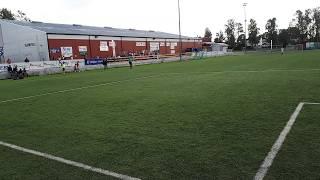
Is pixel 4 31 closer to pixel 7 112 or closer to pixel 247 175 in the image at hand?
pixel 7 112

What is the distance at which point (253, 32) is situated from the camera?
13862cm

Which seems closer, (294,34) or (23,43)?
(23,43)

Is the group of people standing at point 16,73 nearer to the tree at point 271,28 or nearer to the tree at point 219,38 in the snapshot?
the tree at point 271,28

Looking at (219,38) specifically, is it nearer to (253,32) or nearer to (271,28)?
(253,32)

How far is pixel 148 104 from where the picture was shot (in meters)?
11.0

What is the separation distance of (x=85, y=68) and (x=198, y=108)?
33675 mm

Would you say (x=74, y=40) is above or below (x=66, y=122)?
above

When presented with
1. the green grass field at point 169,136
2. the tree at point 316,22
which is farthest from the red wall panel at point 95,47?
the tree at point 316,22

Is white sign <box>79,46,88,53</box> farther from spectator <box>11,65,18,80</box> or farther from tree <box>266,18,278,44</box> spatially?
tree <box>266,18,278,44</box>

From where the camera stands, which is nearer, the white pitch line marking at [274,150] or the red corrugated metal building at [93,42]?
the white pitch line marking at [274,150]

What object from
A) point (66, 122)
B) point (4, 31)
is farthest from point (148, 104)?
point (4, 31)

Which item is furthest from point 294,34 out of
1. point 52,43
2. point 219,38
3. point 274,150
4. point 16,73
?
point 274,150

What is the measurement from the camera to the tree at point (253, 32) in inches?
5369

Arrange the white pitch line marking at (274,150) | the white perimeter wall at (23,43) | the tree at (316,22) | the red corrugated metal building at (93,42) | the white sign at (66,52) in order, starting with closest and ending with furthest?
the white pitch line marking at (274,150), the white perimeter wall at (23,43), the red corrugated metal building at (93,42), the white sign at (66,52), the tree at (316,22)
